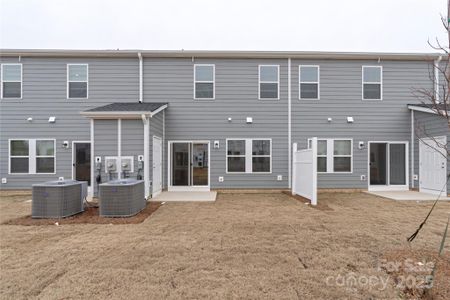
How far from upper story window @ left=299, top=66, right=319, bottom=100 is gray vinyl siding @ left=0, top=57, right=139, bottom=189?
644cm

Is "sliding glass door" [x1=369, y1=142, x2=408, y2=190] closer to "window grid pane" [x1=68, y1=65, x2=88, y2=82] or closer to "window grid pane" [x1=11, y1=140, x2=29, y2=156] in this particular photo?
"window grid pane" [x1=68, y1=65, x2=88, y2=82]

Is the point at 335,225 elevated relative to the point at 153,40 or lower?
lower

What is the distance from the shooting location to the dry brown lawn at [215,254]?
114 inches

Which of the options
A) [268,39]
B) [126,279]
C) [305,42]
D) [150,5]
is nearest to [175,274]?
[126,279]

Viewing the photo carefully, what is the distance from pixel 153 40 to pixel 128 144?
16.3 metres

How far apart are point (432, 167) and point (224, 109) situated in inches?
309

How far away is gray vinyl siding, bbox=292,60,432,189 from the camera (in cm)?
1064

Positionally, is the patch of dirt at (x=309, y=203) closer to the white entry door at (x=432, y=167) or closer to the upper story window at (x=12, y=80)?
the white entry door at (x=432, y=167)

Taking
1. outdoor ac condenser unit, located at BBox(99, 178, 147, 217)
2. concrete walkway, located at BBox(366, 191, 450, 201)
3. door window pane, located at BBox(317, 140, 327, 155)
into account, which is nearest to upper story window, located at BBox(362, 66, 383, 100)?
door window pane, located at BBox(317, 140, 327, 155)

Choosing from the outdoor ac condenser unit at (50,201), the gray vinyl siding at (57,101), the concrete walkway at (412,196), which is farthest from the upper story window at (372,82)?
the outdoor ac condenser unit at (50,201)

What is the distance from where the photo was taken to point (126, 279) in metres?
3.13

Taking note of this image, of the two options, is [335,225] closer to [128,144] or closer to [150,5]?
[128,144]

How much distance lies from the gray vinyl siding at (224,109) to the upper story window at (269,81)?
16 centimetres

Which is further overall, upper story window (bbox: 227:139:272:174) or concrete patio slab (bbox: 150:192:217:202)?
upper story window (bbox: 227:139:272:174)
